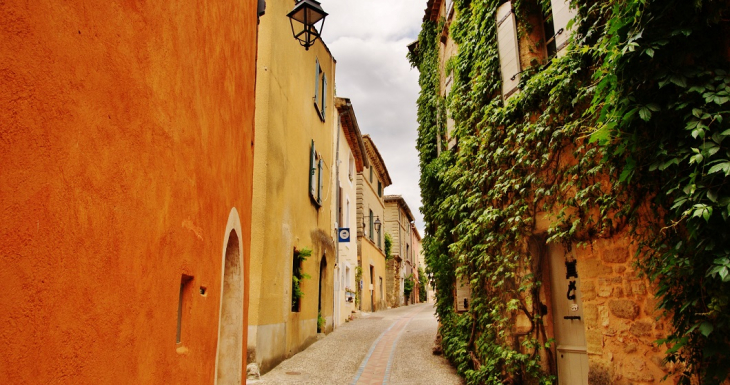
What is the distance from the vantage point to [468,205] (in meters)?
7.20

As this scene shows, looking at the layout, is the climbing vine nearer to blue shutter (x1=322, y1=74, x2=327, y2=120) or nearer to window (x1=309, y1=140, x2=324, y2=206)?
window (x1=309, y1=140, x2=324, y2=206)

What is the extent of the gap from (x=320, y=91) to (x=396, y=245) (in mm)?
20778

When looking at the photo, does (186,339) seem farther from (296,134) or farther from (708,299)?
(296,134)

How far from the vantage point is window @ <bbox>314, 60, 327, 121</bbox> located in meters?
12.8

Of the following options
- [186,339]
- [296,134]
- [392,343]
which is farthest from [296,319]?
[186,339]

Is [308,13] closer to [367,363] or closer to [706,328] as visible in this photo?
[706,328]

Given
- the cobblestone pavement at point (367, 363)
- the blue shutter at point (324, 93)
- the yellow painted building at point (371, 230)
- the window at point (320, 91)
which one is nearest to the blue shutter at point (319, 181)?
the window at point (320, 91)

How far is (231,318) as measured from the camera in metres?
5.02

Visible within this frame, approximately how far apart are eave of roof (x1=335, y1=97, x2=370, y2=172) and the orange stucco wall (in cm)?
1245

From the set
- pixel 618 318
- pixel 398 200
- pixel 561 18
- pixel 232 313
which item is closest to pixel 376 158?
pixel 398 200

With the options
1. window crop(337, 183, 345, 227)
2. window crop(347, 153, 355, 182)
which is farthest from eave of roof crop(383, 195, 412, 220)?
window crop(337, 183, 345, 227)

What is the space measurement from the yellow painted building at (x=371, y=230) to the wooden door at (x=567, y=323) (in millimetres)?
15308

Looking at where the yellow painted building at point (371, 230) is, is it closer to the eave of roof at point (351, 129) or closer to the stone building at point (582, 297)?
the eave of roof at point (351, 129)

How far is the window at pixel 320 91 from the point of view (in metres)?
12.8
